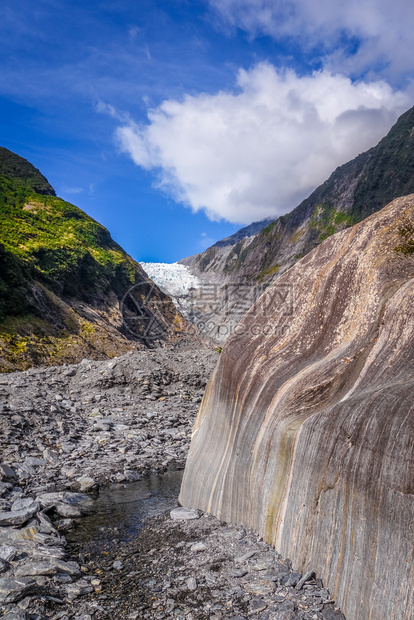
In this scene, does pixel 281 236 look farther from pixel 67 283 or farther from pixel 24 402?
pixel 24 402

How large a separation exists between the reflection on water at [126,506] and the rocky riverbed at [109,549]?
6.8 inches

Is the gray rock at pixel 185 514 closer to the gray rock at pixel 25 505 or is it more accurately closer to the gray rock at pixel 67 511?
the gray rock at pixel 67 511

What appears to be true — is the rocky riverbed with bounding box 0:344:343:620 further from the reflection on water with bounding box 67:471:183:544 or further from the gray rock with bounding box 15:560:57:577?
the reflection on water with bounding box 67:471:183:544

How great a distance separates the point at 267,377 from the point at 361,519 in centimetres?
300

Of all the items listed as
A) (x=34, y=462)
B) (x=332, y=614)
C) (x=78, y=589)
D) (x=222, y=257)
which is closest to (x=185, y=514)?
(x=78, y=589)

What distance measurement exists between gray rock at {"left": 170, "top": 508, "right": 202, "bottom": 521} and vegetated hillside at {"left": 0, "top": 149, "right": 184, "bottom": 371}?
18708 mm

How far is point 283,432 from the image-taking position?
19.4 feet

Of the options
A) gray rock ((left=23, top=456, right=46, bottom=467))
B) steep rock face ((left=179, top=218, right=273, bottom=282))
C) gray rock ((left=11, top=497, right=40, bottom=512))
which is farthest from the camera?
steep rock face ((left=179, top=218, right=273, bottom=282))

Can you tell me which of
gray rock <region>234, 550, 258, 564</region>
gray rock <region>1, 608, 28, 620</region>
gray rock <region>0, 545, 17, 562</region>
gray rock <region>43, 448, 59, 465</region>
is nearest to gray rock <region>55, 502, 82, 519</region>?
gray rock <region>0, 545, 17, 562</region>

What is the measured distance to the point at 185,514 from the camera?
25.4 feet

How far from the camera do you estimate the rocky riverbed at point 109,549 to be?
4.64m

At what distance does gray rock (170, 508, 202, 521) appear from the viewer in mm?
7578

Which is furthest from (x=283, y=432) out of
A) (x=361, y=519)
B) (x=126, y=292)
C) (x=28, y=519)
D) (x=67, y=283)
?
(x=126, y=292)

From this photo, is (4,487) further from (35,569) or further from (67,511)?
(35,569)
